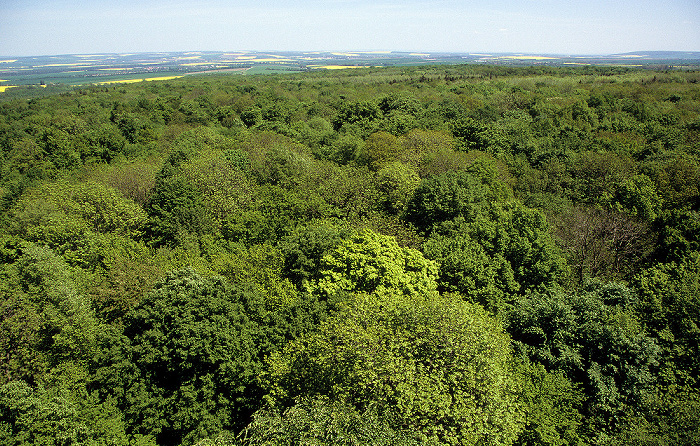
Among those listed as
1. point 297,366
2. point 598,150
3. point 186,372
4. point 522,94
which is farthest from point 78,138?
point 522,94

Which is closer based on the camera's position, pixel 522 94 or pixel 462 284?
pixel 462 284

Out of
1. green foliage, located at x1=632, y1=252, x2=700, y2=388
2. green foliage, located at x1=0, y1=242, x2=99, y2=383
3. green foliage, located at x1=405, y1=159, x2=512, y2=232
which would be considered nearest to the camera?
green foliage, located at x1=632, y1=252, x2=700, y2=388

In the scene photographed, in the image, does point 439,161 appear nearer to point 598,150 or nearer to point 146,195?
point 598,150

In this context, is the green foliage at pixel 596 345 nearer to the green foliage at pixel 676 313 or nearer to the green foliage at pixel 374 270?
the green foliage at pixel 676 313

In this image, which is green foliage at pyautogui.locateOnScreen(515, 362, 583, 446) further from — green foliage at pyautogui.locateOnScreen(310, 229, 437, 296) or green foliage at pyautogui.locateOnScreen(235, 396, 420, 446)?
green foliage at pyautogui.locateOnScreen(235, 396, 420, 446)

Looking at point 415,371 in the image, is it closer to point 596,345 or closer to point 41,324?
point 596,345

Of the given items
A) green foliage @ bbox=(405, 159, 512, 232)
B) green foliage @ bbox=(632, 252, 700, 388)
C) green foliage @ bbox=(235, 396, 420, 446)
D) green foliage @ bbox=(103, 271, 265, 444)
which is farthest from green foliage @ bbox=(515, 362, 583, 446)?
green foliage @ bbox=(405, 159, 512, 232)
